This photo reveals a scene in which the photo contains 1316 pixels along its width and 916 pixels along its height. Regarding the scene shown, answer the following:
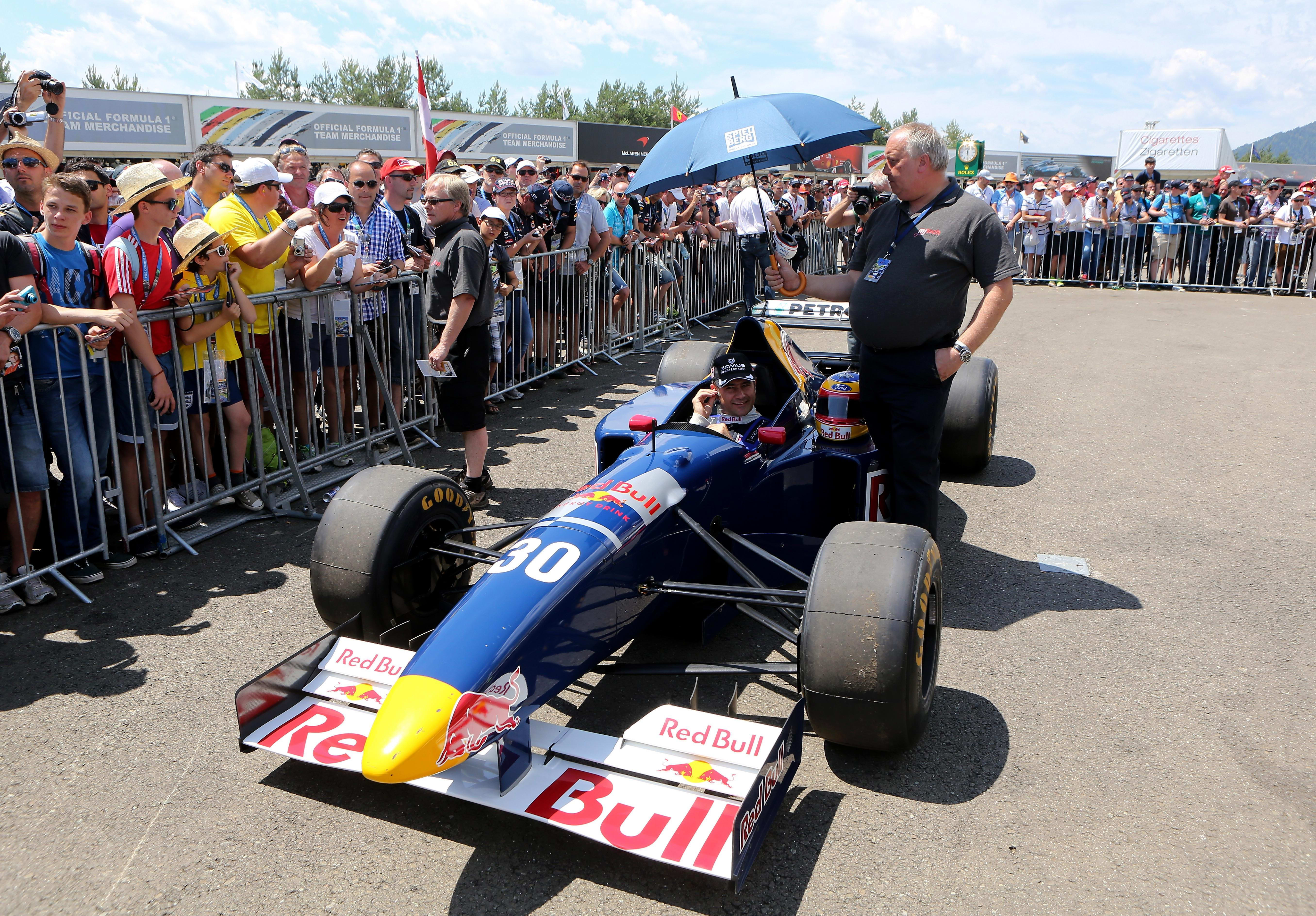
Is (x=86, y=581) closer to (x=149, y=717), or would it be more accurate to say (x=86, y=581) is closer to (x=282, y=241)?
(x=149, y=717)

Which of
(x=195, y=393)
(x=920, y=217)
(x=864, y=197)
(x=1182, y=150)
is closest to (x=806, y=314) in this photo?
(x=864, y=197)

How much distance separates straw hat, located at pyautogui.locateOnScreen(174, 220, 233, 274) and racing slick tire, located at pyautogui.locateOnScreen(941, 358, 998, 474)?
14.7 ft

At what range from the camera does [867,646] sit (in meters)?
2.96

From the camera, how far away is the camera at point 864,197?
21.9ft

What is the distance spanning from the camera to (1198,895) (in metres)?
2.65

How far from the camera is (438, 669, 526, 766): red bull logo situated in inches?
101

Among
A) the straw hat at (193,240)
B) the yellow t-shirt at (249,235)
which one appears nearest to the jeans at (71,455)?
the straw hat at (193,240)

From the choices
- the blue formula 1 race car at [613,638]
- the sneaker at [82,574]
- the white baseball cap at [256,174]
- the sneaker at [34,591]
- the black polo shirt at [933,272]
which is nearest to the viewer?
the blue formula 1 race car at [613,638]

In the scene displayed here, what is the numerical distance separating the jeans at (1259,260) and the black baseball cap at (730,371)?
55.5 ft

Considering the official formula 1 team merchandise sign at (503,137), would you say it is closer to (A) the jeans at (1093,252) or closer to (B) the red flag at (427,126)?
(A) the jeans at (1093,252)

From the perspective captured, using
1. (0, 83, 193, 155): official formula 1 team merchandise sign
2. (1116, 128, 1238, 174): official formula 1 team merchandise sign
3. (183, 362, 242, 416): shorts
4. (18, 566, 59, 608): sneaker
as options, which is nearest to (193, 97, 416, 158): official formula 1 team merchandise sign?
(0, 83, 193, 155): official formula 1 team merchandise sign

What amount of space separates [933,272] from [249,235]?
396cm

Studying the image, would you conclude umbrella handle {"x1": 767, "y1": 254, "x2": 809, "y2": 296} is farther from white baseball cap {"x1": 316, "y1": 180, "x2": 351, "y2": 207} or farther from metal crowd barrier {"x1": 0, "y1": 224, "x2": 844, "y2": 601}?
metal crowd barrier {"x1": 0, "y1": 224, "x2": 844, "y2": 601}

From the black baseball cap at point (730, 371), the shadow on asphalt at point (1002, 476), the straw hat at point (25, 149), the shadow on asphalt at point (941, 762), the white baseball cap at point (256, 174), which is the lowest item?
the shadow on asphalt at point (941, 762)
